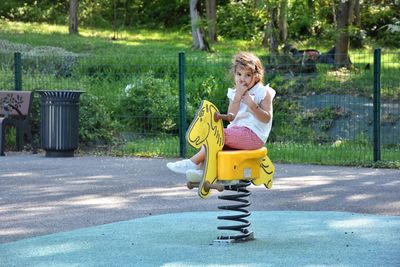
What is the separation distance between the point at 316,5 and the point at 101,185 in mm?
16545

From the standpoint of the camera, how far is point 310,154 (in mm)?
16016

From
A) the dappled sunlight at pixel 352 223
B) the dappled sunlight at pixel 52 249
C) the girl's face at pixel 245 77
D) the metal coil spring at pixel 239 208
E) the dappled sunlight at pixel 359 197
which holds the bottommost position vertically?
the dappled sunlight at pixel 359 197

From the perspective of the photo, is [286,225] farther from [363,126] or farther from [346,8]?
[346,8]

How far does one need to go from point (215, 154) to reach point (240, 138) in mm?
326

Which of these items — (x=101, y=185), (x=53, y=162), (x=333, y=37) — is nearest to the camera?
(x=101, y=185)

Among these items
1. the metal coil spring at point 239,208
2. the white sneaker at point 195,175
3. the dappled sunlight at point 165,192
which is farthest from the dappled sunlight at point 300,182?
the white sneaker at point 195,175

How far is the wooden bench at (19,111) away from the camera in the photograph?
17094 mm

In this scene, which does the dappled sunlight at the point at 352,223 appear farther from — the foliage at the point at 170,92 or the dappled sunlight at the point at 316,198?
the foliage at the point at 170,92

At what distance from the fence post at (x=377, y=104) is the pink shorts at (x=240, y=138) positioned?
738cm

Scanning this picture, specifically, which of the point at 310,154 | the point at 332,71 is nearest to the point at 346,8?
the point at 332,71

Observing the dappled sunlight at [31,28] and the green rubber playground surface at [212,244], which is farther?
the dappled sunlight at [31,28]

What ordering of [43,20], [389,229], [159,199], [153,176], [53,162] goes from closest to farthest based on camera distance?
[389,229] < [159,199] < [153,176] < [53,162] < [43,20]

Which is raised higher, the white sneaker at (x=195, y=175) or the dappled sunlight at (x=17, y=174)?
the white sneaker at (x=195, y=175)

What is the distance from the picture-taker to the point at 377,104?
1536cm
